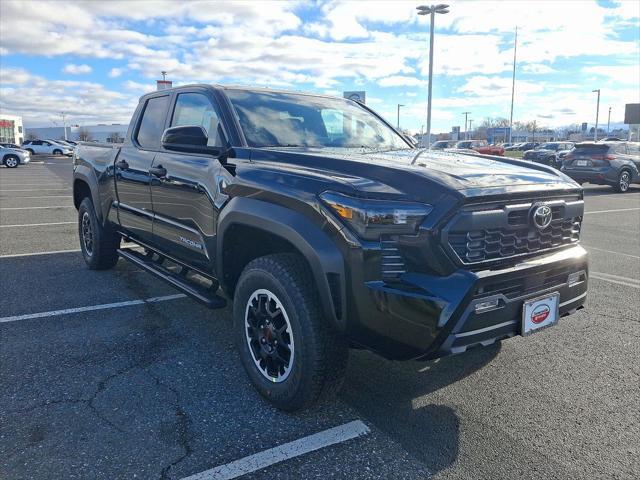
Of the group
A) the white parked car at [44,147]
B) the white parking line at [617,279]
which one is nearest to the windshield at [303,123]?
the white parking line at [617,279]

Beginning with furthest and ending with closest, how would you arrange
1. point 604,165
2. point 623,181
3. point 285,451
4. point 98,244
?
1. point 623,181
2. point 604,165
3. point 98,244
4. point 285,451

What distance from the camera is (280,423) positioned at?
9.77ft

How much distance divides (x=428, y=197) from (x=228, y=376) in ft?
6.10

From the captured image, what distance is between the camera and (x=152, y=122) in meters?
4.93

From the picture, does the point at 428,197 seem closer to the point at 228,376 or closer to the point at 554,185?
the point at 554,185

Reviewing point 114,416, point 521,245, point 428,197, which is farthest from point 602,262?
point 114,416

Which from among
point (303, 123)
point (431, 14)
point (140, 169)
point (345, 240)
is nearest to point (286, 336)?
point (345, 240)

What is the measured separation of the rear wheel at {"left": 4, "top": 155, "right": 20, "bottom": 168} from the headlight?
34373mm

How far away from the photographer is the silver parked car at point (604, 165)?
16.9 m

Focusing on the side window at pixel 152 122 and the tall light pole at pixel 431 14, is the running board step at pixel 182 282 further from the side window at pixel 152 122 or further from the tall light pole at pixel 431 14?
the tall light pole at pixel 431 14

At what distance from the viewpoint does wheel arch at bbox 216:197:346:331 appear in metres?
2.66

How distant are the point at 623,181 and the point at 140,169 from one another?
16765mm

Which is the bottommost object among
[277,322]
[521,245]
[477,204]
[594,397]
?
[594,397]

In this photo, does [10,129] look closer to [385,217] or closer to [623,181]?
[623,181]
